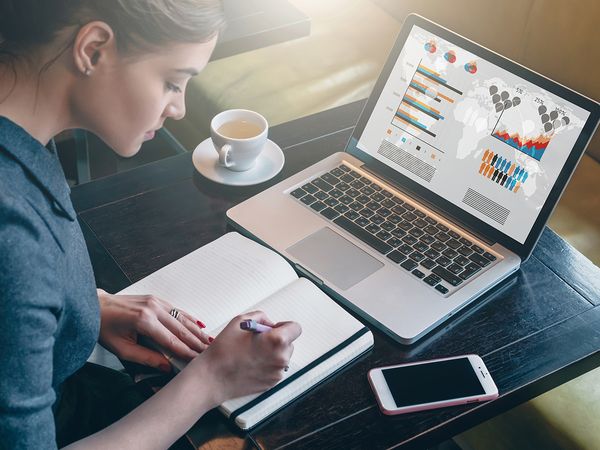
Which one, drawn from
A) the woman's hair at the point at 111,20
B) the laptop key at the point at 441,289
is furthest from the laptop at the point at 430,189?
the woman's hair at the point at 111,20

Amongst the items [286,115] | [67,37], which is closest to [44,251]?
[67,37]

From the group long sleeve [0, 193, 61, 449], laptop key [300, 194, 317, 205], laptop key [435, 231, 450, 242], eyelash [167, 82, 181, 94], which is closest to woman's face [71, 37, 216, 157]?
eyelash [167, 82, 181, 94]

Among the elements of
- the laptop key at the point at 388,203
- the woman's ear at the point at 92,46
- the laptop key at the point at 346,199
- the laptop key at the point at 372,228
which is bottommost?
the laptop key at the point at 346,199

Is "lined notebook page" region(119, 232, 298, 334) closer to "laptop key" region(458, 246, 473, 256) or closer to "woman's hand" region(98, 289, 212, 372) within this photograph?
"woman's hand" region(98, 289, 212, 372)

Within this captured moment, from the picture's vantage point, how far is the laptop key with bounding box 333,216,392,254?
1.16 meters

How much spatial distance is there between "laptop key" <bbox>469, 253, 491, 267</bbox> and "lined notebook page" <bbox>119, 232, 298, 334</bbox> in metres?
0.27

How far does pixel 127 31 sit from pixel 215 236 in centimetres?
45

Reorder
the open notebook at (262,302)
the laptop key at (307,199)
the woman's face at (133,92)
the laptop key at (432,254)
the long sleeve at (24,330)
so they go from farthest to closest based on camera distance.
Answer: the laptop key at (307,199), the laptop key at (432,254), the open notebook at (262,302), the woman's face at (133,92), the long sleeve at (24,330)

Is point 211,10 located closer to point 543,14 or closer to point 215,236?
point 215,236

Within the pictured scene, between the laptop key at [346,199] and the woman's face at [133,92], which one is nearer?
the woman's face at [133,92]

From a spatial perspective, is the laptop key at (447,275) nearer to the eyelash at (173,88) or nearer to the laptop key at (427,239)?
the laptop key at (427,239)

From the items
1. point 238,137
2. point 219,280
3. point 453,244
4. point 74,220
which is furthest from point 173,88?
point 453,244

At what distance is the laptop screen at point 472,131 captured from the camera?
44.0 inches

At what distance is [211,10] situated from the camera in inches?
33.8
